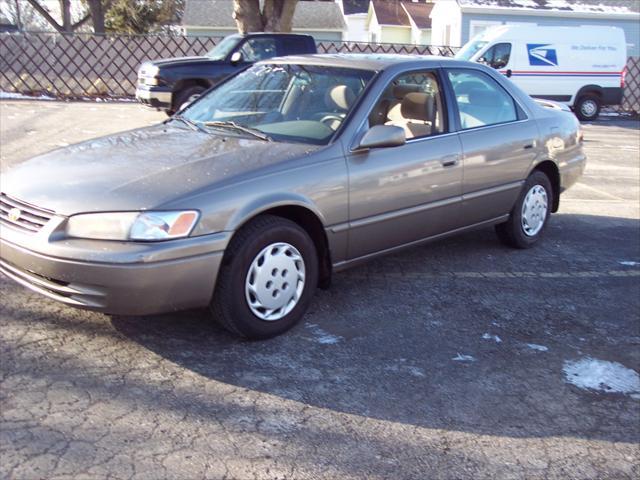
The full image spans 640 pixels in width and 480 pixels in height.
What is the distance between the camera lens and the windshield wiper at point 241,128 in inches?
178

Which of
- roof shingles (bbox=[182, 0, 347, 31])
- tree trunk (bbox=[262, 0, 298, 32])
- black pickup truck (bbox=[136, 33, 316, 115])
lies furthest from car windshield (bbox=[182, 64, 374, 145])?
roof shingles (bbox=[182, 0, 347, 31])

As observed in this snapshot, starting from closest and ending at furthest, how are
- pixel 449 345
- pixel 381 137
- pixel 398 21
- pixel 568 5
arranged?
pixel 449 345 → pixel 381 137 → pixel 568 5 → pixel 398 21

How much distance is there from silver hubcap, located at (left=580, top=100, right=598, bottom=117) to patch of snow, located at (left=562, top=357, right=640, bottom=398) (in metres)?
16.4

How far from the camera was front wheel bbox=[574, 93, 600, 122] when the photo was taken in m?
18.9

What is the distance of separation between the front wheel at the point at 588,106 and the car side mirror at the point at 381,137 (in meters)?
16.1

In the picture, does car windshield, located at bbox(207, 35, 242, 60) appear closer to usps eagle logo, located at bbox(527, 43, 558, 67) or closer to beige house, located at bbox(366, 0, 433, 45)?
usps eagle logo, located at bbox(527, 43, 558, 67)

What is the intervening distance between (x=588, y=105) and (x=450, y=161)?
15572mm

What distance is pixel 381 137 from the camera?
4379 mm

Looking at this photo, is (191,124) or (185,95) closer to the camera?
(191,124)

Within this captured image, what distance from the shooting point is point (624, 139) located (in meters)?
15.3

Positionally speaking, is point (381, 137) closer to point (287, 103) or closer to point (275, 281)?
point (287, 103)

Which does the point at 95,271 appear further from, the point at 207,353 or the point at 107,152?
the point at 107,152

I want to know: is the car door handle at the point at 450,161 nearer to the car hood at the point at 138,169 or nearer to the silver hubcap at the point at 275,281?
the car hood at the point at 138,169

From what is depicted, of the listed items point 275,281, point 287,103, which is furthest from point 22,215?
point 287,103
